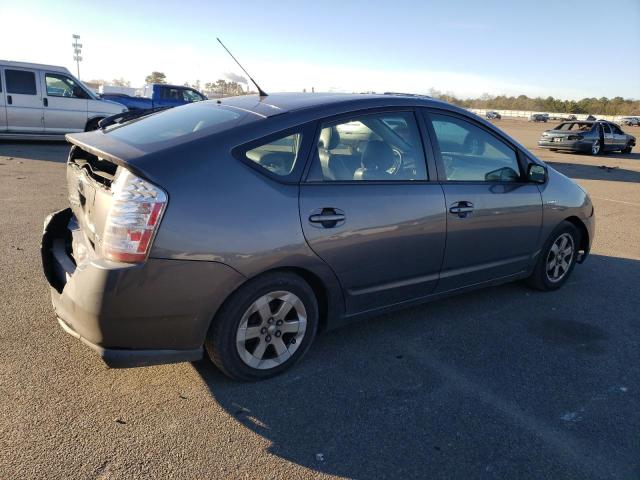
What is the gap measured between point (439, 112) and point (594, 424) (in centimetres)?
227

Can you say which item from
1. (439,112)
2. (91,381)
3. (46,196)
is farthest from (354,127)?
(46,196)

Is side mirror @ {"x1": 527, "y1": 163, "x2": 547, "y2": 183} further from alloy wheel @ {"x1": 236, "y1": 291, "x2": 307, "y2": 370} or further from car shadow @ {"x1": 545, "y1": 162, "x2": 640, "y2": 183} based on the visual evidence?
car shadow @ {"x1": 545, "y1": 162, "x2": 640, "y2": 183}

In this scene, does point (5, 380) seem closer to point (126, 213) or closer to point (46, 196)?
point (126, 213)

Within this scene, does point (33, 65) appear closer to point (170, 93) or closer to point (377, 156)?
point (170, 93)

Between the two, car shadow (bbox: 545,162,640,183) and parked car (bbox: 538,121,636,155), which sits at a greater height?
parked car (bbox: 538,121,636,155)

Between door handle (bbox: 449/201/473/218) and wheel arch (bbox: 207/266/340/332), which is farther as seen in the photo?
door handle (bbox: 449/201/473/218)

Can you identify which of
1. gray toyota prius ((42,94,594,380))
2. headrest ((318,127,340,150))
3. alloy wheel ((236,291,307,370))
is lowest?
alloy wheel ((236,291,307,370))

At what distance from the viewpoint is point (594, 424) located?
9.16 feet

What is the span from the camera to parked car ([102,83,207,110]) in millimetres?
19828

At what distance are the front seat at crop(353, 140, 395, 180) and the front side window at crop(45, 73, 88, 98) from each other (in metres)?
12.9

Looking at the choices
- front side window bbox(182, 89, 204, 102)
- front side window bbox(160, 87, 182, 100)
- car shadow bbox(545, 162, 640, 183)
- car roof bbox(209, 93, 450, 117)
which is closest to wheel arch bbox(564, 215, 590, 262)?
car roof bbox(209, 93, 450, 117)

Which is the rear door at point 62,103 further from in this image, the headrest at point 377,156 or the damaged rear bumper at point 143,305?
the headrest at point 377,156

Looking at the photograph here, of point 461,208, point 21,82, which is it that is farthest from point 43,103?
point 461,208

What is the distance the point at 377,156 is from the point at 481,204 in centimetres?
96
